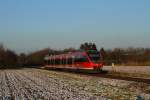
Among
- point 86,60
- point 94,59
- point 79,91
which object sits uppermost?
point 94,59

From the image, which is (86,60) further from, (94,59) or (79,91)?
(79,91)

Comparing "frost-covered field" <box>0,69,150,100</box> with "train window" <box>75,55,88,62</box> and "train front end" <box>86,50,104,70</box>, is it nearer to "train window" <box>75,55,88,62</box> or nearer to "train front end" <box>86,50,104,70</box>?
"train front end" <box>86,50,104,70</box>

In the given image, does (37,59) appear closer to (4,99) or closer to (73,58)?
(73,58)

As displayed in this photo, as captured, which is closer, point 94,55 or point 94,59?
point 94,59

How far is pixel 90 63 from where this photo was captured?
43.1 meters

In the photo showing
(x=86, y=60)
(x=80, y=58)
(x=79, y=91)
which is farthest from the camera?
(x=80, y=58)

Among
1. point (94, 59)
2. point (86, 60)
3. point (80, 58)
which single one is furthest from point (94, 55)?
point (80, 58)

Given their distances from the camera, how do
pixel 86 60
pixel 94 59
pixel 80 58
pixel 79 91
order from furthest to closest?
pixel 80 58 < pixel 86 60 < pixel 94 59 < pixel 79 91

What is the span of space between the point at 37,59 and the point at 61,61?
11029 centimetres

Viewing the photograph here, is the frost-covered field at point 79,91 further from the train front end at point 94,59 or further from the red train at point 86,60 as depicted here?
the red train at point 86,60

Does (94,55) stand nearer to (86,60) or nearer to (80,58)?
(86,60)

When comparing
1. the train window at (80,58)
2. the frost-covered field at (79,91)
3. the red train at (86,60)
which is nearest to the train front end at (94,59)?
the red train at (86,60)

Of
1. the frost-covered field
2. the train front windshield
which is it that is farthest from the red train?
the frost-covered field

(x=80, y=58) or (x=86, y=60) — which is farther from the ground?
(x=80, y=58)
